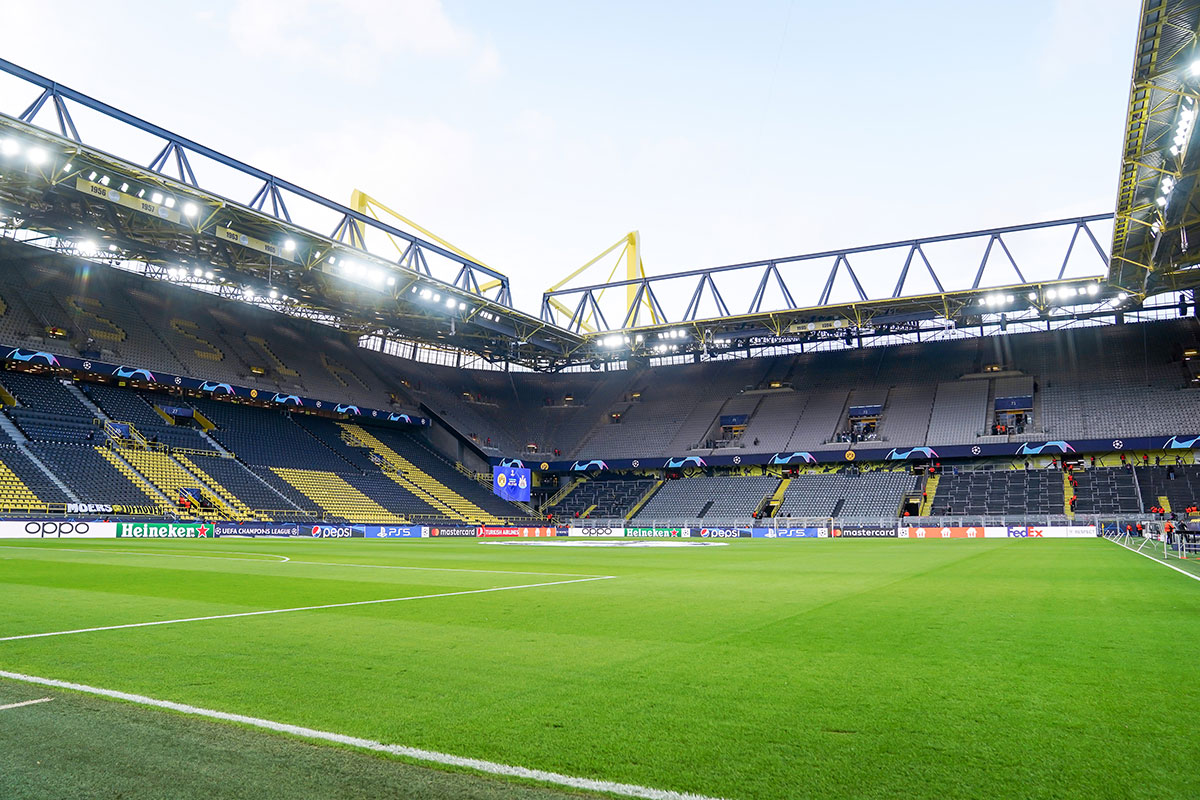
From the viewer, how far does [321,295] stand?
160 ft

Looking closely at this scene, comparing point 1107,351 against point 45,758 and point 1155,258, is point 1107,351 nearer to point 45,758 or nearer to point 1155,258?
point 1155,258

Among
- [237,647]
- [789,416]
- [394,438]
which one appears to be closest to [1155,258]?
[789,416]

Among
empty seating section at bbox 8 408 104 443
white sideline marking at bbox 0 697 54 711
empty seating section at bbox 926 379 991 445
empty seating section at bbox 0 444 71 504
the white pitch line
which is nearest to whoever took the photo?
white sideline marking at bbox 0 697 54 711

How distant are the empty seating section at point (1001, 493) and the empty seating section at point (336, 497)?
36194 millimetres

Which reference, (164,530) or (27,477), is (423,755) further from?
(27,477)

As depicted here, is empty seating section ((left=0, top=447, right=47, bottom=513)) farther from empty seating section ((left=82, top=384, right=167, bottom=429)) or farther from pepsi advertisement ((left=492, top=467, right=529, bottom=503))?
pepsi advertisement ((left=492, top=467, right=529, bottom=503))

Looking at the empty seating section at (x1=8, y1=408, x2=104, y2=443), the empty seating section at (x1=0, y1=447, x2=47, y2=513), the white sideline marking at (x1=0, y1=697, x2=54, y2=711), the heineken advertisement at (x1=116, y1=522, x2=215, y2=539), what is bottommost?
the heineken advertisement at (x1=116, y1=522, x2=215, y2=539)

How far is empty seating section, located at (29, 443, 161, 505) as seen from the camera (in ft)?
119

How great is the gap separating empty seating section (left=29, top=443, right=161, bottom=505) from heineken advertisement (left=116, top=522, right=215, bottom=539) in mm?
3474

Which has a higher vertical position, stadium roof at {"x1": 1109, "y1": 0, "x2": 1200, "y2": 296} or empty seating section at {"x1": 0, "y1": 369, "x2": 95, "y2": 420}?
stadium roof at {"x1": 1109, "y1": 0, "x2": 1200, "y2": 296}

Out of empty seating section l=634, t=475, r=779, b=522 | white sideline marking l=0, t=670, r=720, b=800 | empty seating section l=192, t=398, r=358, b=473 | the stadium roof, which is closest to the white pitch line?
white sideline marking l=0, t=670, r=720, b=800

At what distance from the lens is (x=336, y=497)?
48312 millimetres

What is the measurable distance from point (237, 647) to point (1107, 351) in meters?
65.9

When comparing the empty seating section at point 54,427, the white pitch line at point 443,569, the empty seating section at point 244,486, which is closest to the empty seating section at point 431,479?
the empty seating section at point 244,486
